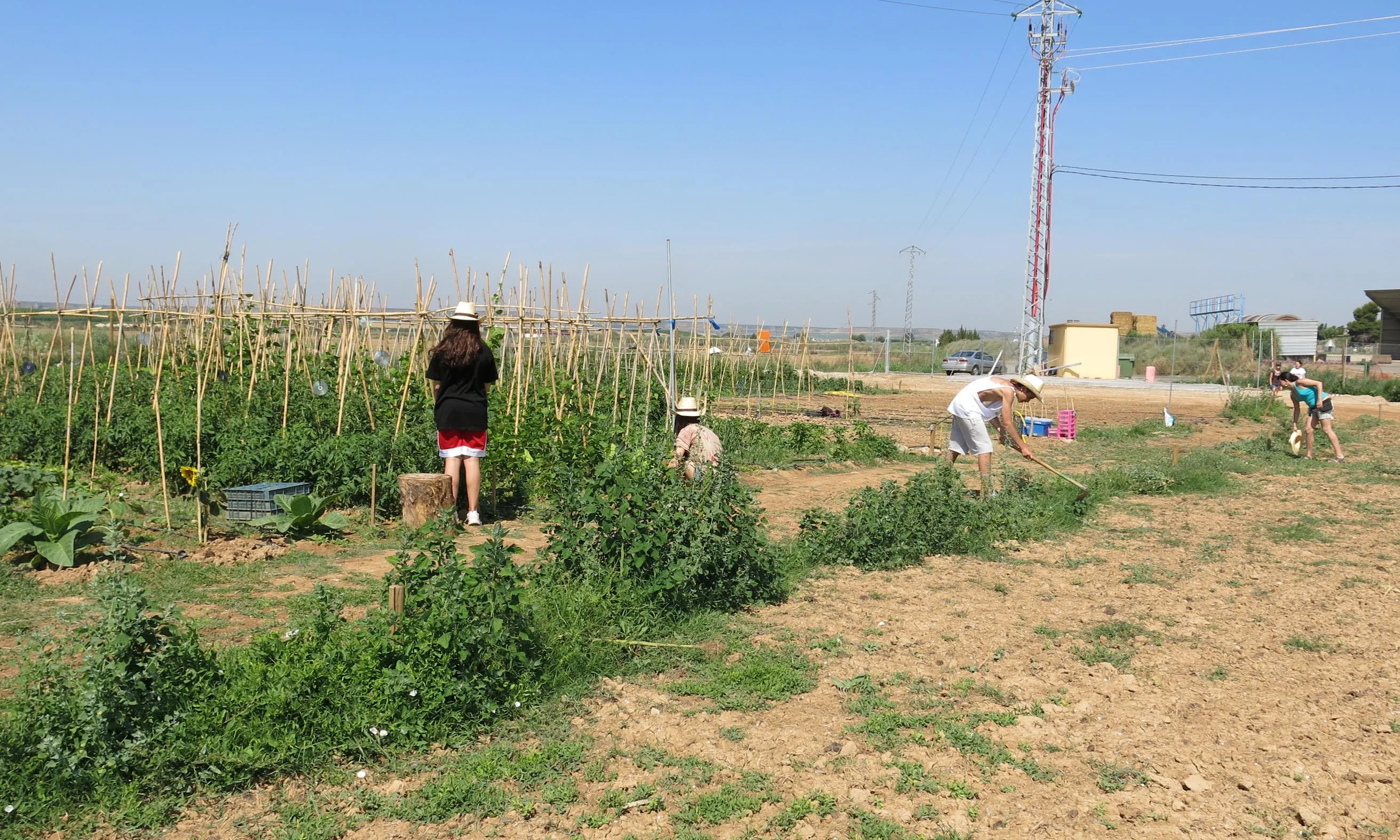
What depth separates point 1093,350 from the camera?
39625 millimetres

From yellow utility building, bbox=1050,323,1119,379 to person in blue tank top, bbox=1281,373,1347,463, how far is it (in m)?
26.7

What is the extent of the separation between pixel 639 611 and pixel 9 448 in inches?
309

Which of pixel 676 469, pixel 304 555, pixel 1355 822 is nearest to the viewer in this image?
pixel 1355 822

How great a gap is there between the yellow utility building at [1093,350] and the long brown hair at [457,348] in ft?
115

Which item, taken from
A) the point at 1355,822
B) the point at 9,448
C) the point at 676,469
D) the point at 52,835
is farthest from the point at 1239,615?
the point at 9,448

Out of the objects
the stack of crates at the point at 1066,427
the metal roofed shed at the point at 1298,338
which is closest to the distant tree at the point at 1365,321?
the metal roofed shed at the point at 1298,338

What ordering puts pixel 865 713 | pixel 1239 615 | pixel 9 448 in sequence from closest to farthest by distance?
pixel 865 713 < pixel 1239 615 < pixel 9 448

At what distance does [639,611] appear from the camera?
5293 millimetres

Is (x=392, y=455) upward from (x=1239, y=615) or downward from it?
upward

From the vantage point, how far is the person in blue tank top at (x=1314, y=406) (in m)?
12.7

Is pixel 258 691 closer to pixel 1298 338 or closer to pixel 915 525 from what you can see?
pixel 915 525

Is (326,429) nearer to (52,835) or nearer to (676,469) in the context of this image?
(676,469)

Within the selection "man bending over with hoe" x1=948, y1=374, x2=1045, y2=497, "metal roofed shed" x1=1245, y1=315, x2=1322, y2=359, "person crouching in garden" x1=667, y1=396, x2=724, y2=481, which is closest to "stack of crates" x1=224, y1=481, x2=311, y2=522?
"person crouching in garden" x1=667, y1=396, x2=724, y2=481

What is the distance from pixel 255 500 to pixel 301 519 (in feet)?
1.83
